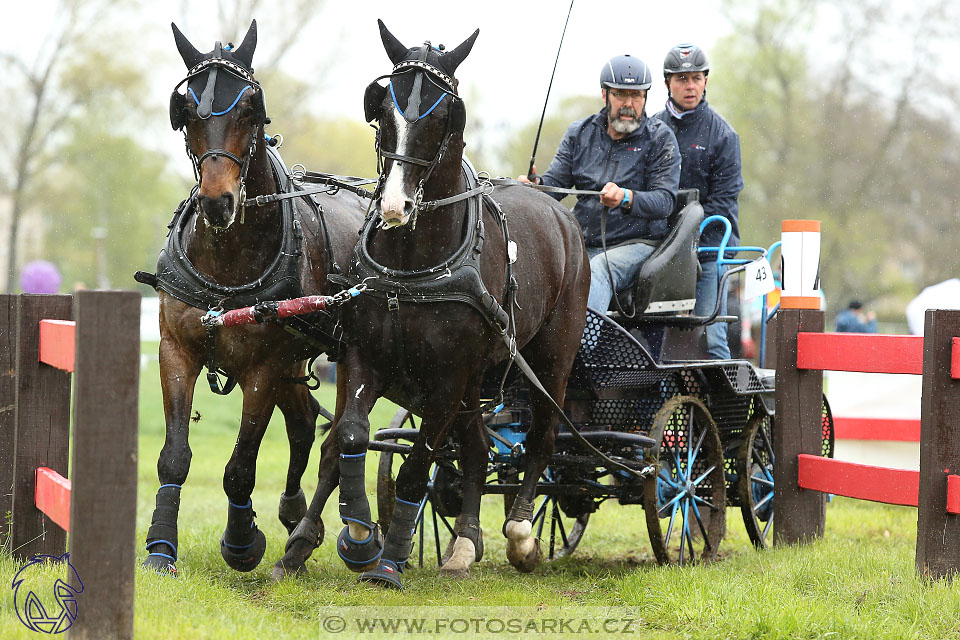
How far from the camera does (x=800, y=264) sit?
600 centimetres

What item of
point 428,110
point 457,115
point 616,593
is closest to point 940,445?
point 616,593

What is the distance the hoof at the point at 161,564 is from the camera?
4.43 metres

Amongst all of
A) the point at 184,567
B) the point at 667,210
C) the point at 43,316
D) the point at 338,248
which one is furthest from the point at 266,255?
the point at 667,210

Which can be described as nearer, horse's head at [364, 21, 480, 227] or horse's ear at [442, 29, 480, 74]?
horse's head at [364, 21, 480, 227]

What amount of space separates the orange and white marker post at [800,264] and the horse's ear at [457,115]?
2300 millimetres

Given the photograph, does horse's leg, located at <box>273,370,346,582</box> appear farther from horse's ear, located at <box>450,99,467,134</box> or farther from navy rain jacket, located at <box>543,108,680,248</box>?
navy rain jacket, located at <box>543,108,680,248</box>

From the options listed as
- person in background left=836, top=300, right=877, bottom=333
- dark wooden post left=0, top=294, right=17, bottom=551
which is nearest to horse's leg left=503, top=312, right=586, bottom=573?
dark wooden post left=0, top=294, right=17, bottom=551

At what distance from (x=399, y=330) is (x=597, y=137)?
2.43 metres

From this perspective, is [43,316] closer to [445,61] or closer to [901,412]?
[445,61]

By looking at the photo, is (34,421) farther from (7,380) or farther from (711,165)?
(711,165)

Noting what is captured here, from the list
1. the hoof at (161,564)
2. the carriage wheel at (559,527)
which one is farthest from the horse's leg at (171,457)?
the carriage wheel at (559,527)

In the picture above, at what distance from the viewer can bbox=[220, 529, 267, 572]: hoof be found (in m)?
5.03

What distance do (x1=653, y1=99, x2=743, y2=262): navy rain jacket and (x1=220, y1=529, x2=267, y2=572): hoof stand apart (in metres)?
3.42

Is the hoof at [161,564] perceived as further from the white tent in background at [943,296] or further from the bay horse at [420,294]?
the white tent in background at [943,296]
